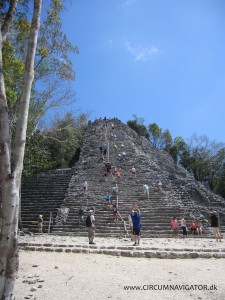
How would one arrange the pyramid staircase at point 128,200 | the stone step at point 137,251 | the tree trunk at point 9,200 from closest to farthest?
the tree trunk at point 9,200, the stone step at point 137,251, the pyramid staircase at point 128,200

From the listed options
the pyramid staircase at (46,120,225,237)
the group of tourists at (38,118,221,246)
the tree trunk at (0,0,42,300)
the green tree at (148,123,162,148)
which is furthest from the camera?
the green tree at (148,123,162,148)

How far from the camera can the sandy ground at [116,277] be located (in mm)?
4402

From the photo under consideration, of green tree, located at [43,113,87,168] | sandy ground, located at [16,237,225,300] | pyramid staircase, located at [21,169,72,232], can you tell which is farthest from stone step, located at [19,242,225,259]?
green tree, located at [43,113,87,168]

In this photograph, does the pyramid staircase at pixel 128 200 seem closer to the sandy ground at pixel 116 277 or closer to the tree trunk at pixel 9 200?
the sandy ground at pixel 116 277

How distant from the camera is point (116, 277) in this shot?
210 inches

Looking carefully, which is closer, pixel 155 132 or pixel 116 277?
pixel 116 277

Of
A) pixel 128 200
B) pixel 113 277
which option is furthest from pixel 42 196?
pixel 113 277

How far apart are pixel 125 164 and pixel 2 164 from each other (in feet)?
59.8

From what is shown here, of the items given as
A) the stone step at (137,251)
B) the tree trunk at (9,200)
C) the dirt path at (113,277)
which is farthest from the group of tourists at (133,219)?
the tree trunk at (9,200)

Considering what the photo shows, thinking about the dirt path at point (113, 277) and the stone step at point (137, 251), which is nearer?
the dirt path at point (113, 277)

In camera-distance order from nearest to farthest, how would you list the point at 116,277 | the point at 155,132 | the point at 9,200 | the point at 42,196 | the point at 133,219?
the point at 9,200 < the point at 116,277 < the point at 133,219 < the point at 42,196 < the point at 155,132

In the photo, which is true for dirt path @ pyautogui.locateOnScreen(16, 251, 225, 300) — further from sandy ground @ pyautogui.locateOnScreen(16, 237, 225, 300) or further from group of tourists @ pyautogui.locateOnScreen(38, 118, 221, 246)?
group of tourists @ pyautogui.locateOnScreen(38, 118, 221, 246)

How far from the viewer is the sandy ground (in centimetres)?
440

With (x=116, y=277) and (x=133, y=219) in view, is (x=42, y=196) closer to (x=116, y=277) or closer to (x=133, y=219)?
(x=133, y=219)
